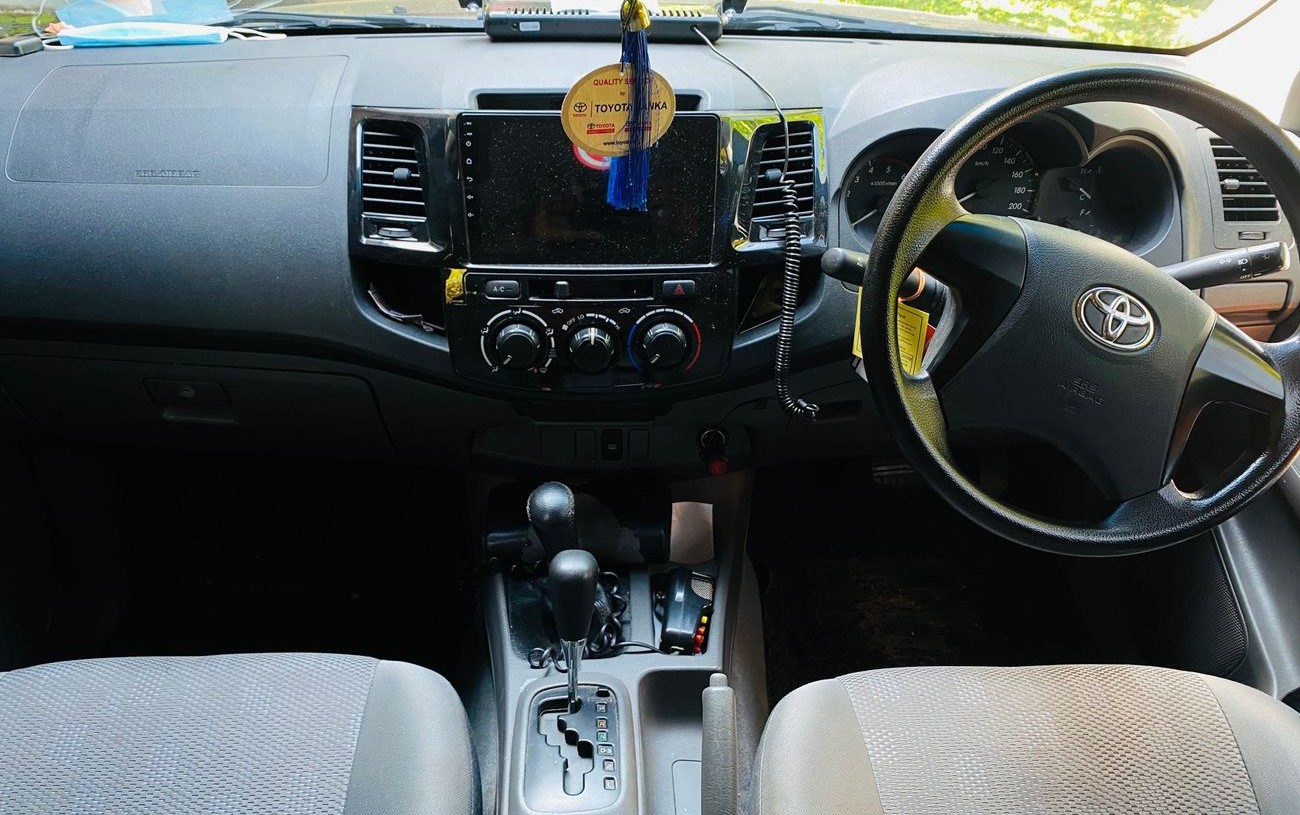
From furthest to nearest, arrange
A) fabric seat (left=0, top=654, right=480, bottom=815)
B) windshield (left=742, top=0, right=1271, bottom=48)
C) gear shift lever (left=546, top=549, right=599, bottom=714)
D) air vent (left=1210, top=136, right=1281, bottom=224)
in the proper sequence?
1. windshield (left=742, top=0, right=1271, bottom=48)
2. air vent (left=1210, top=136, right=1281, bottom=224)
3. gear shift lever (left=546, top=549, right=599, bottom=714)
4. fabric seat (left=0, top=654, right=480, bottom=815)

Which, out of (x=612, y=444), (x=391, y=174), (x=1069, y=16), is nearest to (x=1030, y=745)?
(x=612, y=444)

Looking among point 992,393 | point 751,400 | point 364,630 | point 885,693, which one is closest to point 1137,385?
point 992,393

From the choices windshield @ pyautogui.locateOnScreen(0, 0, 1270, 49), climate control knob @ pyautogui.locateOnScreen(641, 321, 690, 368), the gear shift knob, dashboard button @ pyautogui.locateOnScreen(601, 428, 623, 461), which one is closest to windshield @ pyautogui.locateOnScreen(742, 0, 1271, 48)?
windshield @ pyautogui.locateOnScreen(0, 0, 1270, 49)

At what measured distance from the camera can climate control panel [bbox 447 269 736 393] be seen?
4.21 ft

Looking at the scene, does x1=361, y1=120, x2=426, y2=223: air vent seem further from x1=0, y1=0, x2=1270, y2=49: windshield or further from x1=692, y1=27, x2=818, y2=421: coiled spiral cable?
x1=692, y1=27, x2=818, y2=421: coiled spiral cable

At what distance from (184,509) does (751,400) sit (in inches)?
50.9

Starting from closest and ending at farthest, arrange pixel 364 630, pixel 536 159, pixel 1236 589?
pixel 536 159 → pixel 1236 589 → pixel 364 630

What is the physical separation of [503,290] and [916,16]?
0.80 meters

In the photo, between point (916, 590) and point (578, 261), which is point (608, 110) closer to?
point (578, 261)

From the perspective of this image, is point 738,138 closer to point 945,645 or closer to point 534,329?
point 534,329

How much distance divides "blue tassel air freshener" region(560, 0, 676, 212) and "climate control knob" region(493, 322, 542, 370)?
0.25m

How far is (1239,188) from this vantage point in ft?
4.60

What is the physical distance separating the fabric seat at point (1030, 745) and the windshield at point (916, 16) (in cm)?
96

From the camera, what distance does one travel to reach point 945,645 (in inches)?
76.0
